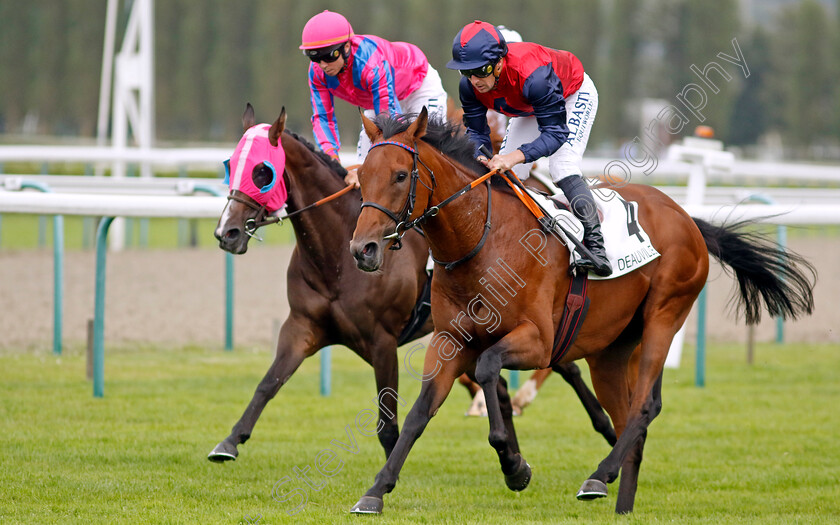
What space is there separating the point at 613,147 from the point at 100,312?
138 ft

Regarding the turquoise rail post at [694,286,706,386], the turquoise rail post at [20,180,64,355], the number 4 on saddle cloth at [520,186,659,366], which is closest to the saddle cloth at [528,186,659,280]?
the number 4 on saddle cloth at [520,186,659,366]

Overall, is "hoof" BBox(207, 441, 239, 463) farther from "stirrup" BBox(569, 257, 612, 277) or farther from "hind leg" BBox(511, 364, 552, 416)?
"hind leg" BBox(511, 364, 552, 416)

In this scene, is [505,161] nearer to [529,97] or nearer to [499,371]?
[529,97]

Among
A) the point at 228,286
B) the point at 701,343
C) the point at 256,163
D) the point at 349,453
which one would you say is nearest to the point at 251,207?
the point at 256,163

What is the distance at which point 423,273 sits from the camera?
521 centimetres

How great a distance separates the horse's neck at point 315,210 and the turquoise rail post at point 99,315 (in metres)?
1.88

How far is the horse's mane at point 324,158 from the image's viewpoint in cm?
509

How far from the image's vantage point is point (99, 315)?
20.9 ft

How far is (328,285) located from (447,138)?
3.53 feet

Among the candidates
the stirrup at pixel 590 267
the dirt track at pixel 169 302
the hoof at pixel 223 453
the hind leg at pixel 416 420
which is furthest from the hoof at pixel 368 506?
the dirt track at pixel 169 302

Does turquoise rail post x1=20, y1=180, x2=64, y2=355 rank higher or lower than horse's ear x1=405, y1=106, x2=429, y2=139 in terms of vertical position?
lower

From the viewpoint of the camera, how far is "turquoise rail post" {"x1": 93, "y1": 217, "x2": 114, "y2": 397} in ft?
20.9

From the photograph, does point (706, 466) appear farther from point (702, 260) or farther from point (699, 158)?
point (699, 158)

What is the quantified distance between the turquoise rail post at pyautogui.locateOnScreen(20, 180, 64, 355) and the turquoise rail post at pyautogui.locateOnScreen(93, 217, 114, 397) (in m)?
1.00
